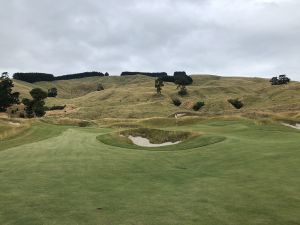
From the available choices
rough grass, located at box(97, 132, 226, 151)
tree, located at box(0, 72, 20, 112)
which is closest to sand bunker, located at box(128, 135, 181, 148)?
rough grass, located at box(97, 132, 226, 151)

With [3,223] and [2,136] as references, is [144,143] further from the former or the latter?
[3,223]

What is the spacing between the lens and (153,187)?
18203 millimetres

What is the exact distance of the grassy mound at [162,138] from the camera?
3691cm

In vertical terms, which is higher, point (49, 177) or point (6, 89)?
point (6, 89)

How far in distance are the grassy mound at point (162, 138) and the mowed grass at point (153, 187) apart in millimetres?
5346

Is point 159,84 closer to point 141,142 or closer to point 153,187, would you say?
point 141,142

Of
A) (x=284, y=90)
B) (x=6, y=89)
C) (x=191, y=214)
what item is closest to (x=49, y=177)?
(x=191, y=214)

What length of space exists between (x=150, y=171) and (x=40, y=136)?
25.3 metres

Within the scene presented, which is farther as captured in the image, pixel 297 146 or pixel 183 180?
pixel 297 146

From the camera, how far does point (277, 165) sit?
2161 centimetres

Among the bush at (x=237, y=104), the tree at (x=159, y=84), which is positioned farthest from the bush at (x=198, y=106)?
the tree at (x=159, y=84)

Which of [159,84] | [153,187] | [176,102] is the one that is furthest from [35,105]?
[153,187]

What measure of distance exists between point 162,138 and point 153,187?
28385mm

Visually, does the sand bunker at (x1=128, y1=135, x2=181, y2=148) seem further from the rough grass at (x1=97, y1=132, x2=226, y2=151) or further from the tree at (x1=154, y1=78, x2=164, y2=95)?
the tree at (x1=154, y1=78, x2=164, y2=95)
